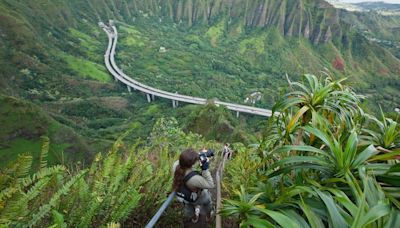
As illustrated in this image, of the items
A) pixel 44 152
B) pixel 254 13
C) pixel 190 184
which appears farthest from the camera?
pixel 254 13

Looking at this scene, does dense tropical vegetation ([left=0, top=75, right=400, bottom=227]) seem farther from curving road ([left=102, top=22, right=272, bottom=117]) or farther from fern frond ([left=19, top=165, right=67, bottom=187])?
curving road ([left=102, top=22, right=272, bottom=117])

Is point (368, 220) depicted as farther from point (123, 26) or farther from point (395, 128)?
point (123, 26)

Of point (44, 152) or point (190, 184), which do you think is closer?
point (44, 152)

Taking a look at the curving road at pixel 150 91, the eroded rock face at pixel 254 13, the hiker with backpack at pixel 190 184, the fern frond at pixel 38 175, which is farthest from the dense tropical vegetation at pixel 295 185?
the eroded rock face at pixel 254 13

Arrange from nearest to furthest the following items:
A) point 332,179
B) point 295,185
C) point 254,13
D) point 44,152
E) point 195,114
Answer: point 332,179 < point 295,185 < point 44,152 < point 195,114 < point 254,13

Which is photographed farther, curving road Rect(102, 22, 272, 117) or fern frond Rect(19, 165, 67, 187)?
curving road Rect(102, 22, 272, 117)

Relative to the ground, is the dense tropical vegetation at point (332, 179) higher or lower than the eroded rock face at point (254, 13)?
higher

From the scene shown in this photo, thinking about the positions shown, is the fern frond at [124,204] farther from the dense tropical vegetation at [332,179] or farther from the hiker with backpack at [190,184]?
the dense tropical vegetation at [332,179]

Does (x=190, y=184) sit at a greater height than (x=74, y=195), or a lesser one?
lesser

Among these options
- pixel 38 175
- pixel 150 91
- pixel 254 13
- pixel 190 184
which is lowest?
pixel 150 91

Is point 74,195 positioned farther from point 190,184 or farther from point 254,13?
point 254,13

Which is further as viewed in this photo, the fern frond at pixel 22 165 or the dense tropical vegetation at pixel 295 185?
the fern frond at pixel 22 165

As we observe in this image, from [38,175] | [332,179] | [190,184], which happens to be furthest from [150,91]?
[332,179]

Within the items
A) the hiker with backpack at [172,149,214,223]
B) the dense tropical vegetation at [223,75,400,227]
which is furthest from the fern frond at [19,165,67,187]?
the dense tropical vegetation at [223,75,400,227]
